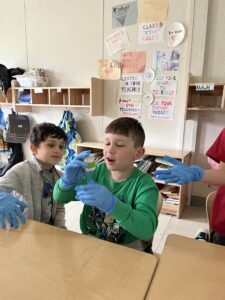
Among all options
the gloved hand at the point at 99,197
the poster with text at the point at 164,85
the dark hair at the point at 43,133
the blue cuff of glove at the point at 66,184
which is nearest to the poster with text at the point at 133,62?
the poster with text at the point at 164,85

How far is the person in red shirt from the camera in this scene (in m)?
0.98

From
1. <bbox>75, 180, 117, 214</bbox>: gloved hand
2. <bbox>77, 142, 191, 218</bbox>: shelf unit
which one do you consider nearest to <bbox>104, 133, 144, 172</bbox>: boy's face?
<bbox>75, 180, 117, 214</bbox>: gloved hand

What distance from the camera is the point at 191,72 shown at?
7.85 ft

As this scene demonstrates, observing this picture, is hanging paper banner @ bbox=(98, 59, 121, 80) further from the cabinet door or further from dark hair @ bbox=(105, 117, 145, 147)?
dark hair @ bbox=(105, 117, 145, 147)

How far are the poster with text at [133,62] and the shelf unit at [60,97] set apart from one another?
331 millimetres

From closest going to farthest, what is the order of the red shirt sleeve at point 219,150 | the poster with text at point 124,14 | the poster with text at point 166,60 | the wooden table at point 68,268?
the wooden table at point 68,268
the red shirt sleeve at point 219,150
the poster with text at point 166,60
the poster with text at point 124,14

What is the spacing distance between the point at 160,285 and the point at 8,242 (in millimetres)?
500

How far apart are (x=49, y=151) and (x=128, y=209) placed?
0.65 meters

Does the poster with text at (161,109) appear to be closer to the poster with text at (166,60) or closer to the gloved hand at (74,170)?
the poster with text at (166,60)

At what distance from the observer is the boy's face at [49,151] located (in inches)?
50.3

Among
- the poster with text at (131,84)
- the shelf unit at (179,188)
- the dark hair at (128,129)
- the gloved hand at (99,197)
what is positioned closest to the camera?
the gloved hand at (99,197)

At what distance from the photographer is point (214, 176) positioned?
41.4 inches

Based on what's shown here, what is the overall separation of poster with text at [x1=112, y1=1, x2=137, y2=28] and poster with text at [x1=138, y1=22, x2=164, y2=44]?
0.13 m

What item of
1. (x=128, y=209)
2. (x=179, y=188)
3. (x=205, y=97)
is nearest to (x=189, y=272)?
(x=128, y=209)
